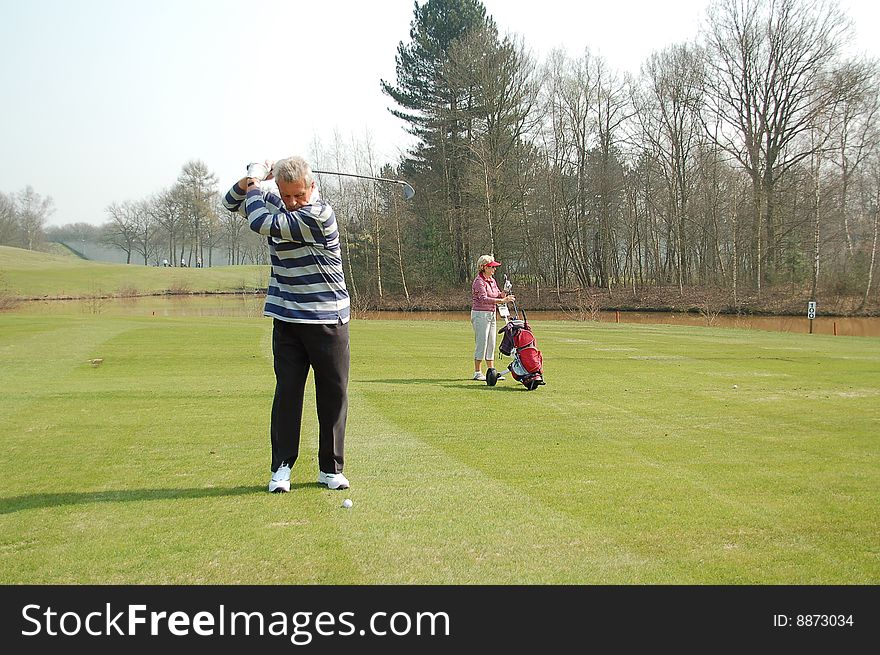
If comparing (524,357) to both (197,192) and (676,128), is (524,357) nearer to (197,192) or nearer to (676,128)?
(676,128)

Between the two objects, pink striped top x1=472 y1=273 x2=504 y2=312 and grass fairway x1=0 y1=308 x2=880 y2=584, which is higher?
pink striped top x1=472 y1=273 x2=504 y2=312

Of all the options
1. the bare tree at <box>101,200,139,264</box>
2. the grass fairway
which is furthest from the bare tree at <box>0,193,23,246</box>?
the grass fairway

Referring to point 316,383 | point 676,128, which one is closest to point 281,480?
point 316,383

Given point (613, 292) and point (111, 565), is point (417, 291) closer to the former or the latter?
point (613, 292)

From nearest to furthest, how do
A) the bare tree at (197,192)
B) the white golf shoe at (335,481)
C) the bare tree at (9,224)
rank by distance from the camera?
the white golf shoe at (335,481) < the bare tree at (197,192) < the bare tree at (9,224)

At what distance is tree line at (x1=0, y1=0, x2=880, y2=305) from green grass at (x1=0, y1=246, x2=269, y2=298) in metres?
28.8

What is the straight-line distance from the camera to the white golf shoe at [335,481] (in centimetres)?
570

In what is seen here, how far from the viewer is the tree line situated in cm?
4922

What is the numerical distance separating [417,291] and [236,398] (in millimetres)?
51584

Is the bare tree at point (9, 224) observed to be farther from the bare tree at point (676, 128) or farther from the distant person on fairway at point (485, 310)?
the distant person on fairway at point (485, 310)

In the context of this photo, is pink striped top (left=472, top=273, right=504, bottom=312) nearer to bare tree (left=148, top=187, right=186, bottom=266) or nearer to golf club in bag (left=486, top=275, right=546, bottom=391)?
golf club in bag (left=486, top=275, right=546, bottom=391)

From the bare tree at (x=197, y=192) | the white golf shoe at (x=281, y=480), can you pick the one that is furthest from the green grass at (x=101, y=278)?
the white golf shoe at (x=281, y=480)

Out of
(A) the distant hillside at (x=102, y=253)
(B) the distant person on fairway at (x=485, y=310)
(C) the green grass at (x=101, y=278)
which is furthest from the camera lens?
(A) the distant hillside at (x=102, y=253)

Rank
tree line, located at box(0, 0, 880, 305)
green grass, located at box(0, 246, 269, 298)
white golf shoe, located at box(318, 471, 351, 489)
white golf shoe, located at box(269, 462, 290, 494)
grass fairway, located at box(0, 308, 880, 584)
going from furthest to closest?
green grass, located at box(0, 246, 269, 298)
tree line, located at box(0, 0, 880, 305)
white golf shoe, located at box(318, 471, 351, 489)
white golf shoe, located at box(269, 462, 290, 494)
grass fairway, located at box(0, 308, 880, 584)
